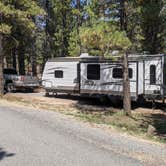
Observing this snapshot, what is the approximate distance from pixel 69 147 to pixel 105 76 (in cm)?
1258

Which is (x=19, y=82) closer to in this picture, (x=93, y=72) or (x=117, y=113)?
(x=93, y=72)

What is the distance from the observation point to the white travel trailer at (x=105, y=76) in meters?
18.9

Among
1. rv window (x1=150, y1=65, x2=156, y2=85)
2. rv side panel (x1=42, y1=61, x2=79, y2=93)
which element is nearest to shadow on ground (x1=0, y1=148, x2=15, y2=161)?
rv window (x1=150, y1=65, x2=156, y2=85)

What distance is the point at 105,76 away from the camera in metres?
20.8

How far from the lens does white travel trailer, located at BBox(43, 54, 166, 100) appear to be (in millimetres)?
18891

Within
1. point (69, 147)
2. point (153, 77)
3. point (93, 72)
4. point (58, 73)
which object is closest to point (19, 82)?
point (58, 73)

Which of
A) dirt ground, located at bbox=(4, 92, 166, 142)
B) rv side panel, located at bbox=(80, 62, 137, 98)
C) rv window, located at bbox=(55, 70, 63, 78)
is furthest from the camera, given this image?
rv window, located at bbox=(55, 70, 63, 78)

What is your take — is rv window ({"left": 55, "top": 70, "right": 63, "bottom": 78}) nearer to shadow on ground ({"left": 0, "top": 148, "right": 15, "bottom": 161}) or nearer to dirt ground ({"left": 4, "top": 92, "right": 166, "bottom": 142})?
dirt ground ({"left": 4, "top": 92, "right": 166, "bottom": 142})

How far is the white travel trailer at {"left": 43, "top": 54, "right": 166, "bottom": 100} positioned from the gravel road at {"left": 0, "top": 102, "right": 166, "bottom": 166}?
7557mm

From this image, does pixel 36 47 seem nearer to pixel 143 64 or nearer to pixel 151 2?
pixel 143 64

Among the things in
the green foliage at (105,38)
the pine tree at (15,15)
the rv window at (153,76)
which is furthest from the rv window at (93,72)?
the pine tree at (15,15)

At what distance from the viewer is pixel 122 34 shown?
1526 cm

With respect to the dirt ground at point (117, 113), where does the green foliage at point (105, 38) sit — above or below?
above

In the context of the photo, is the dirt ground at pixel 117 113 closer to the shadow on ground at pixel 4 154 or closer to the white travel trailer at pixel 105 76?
the white travel trailer at pixel 105 76
